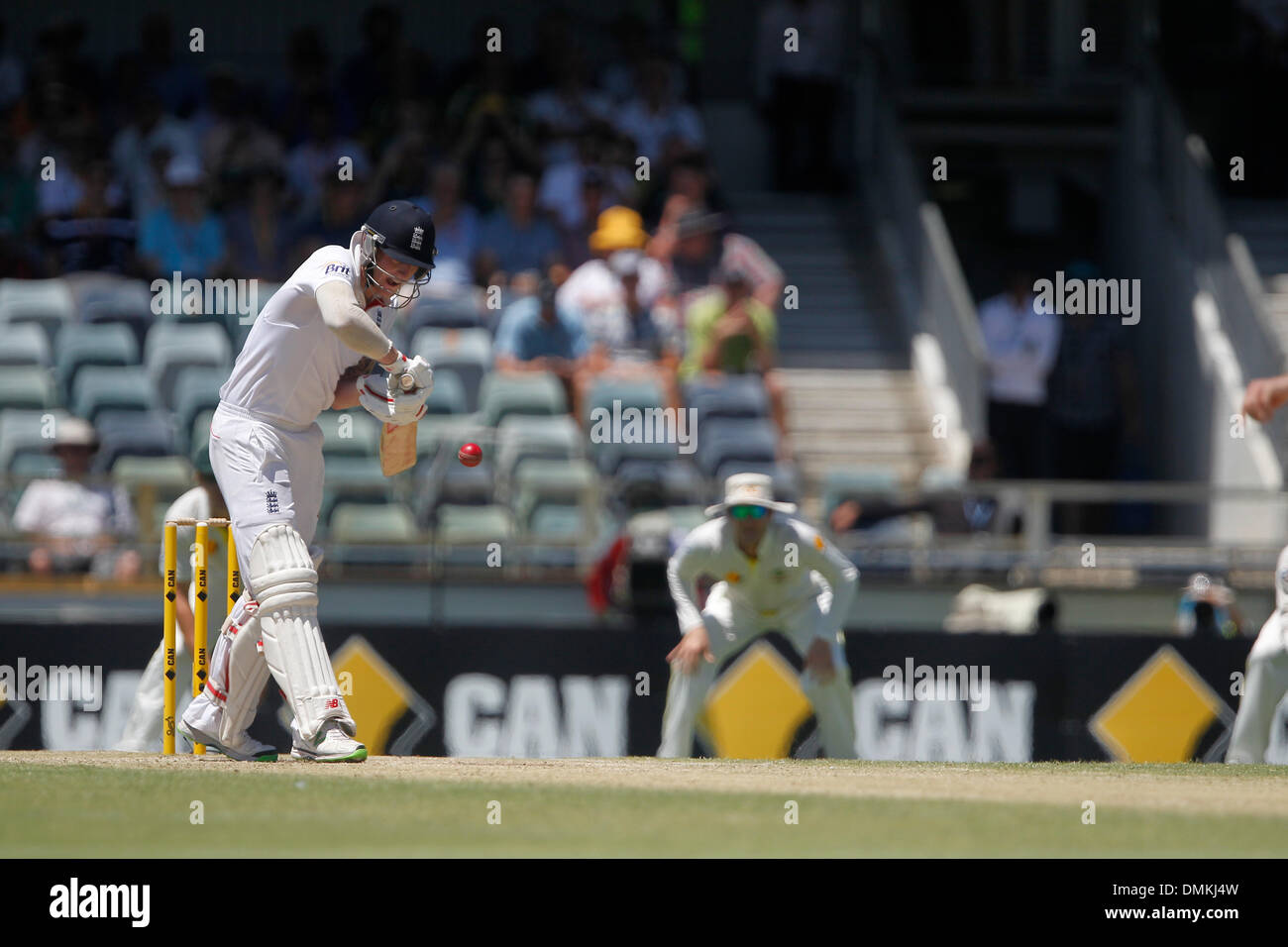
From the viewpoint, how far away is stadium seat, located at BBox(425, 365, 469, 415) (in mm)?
14531

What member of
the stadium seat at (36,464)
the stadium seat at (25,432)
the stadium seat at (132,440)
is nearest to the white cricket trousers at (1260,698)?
the stadium seat at (132,440)

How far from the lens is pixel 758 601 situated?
1189 cm

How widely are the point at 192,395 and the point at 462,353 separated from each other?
6.19ft

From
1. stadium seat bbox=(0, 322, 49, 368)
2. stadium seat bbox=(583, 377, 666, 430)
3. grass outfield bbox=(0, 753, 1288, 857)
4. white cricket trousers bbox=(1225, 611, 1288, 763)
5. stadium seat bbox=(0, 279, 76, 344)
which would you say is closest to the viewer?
grass outfield bbox=(0, 753, 1288, 857)

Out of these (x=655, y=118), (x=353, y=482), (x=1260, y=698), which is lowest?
(x=1260, y=698)

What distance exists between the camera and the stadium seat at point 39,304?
49.5 ft

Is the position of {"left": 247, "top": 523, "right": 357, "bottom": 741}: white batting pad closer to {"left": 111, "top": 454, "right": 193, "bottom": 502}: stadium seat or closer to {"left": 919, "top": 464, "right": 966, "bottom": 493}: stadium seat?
{"left": 111, "top": 454, "right": 193, "bottom": 502}: stadium seat

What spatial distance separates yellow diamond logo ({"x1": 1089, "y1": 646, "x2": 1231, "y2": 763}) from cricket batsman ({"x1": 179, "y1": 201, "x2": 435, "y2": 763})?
6.20 metres

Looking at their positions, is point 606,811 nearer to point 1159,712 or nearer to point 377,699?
point 377,699

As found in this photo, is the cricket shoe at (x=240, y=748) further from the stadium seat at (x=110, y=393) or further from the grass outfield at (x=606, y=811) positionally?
the stadium seat at (x=110, y=393)
